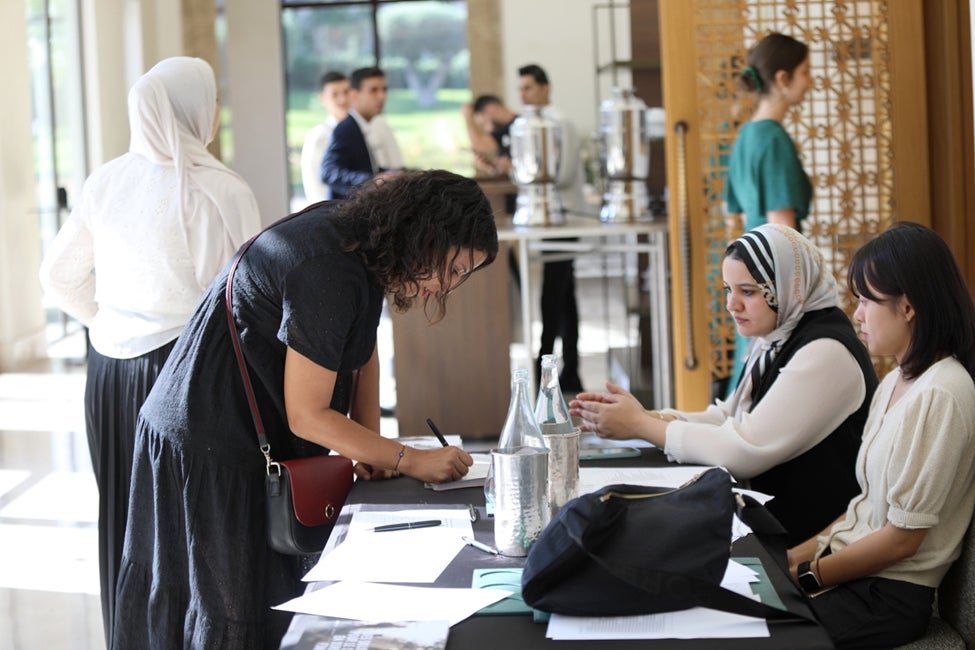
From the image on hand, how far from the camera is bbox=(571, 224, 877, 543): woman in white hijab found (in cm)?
226

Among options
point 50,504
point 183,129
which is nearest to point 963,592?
point 183,129

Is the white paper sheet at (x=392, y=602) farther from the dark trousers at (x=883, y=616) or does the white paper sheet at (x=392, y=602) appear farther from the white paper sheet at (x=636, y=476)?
the dark trousers at (x=883, y=616)

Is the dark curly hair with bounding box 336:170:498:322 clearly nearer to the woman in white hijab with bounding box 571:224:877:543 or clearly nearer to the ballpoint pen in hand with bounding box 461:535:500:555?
the ballpoint pen in hand with bounding box 461:535:500:555

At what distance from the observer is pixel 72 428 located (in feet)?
20.4

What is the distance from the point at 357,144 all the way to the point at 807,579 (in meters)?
4.30

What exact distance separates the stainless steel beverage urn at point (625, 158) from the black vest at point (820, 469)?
2.90m

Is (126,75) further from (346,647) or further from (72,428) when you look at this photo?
(346,647)

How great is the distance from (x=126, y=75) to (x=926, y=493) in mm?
8655

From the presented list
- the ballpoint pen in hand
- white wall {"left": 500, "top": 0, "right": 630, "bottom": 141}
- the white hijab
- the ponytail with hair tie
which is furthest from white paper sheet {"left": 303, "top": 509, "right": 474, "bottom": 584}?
white wall {"left": 500, "top": 0, "right": 630, "bottom": 141}

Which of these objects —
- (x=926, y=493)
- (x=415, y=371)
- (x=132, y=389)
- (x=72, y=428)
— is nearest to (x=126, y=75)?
(x=72, y=428)

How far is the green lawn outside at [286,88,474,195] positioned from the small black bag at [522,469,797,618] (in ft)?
39.6

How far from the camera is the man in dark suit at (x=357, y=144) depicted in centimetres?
591

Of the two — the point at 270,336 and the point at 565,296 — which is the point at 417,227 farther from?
the point at 565,296

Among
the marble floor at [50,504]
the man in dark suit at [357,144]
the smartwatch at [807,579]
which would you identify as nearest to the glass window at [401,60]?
the marble floor at [50,504]
